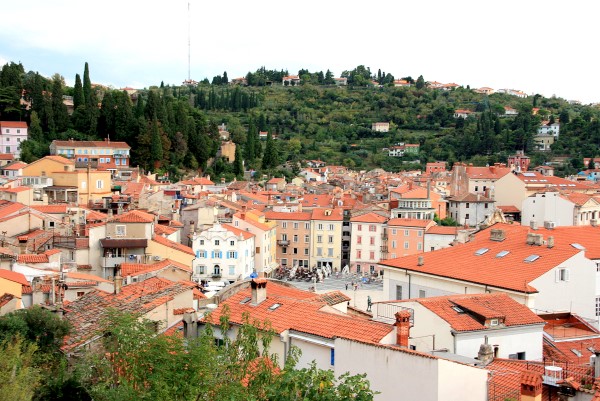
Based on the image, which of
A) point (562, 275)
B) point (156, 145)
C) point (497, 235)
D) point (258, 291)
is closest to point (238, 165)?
point (156, 145)

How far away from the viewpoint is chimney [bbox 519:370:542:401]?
11836 mm

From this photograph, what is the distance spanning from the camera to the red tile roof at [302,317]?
51.5 ft

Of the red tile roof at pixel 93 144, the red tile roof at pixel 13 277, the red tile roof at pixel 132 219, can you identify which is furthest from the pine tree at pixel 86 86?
the red tile roof at pixel 13 277

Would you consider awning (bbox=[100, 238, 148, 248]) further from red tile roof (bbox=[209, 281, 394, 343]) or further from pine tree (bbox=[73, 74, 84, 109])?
pine tree (bbox=[73, 74, 84, 109])

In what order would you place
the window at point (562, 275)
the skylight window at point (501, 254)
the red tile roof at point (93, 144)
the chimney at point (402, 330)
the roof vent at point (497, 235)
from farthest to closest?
the red tile roof at point (93, 144) < the roof vent at point (497, 235) < the skylight window at point (501, 254) < the window at point (562, 275) < the chimney at point (402, 330)

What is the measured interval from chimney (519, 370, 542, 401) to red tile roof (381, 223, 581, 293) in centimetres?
1186

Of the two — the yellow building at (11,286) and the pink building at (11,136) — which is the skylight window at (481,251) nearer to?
the yellow building at (11,286)

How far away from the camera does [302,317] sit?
1745 centimetres

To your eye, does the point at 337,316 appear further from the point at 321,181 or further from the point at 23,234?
the point at 321,181

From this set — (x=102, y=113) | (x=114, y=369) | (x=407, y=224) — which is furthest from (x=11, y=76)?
(x=114, y=369)

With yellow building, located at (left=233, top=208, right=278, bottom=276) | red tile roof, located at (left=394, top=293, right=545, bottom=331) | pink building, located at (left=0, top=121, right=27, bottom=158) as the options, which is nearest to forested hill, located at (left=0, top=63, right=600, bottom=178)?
pink building, located at (left=0, top=121, right=27, bottom=158)

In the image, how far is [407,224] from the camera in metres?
67.4

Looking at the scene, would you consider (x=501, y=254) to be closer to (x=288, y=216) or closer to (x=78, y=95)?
(x=288, y=216)

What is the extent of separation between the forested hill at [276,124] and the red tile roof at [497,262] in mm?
59750
